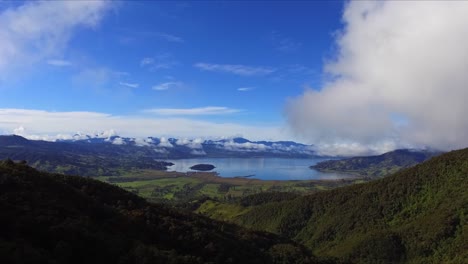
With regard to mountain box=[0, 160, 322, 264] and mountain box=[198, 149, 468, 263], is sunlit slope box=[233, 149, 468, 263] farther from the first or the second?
mountain box=[0, 160, 322, 264]

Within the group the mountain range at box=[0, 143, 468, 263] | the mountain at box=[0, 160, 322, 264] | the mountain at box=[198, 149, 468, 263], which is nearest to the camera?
the mountain at box=[0, 160, 322, 264]

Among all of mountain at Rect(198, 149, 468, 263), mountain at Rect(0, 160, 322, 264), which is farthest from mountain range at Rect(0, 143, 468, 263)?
mountain at Rect(198, 149, 468, 263)

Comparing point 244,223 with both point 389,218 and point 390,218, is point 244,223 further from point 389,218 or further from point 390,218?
point 390,218

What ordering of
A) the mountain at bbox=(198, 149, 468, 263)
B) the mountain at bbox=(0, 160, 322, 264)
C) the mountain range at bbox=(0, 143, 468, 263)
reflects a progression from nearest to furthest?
the mountain at bbox=(0, 160, 322, 264)
the mountain range at bbox=(0, 143, 468, 263)
the mountain at bbox=(198, 149, 468, 263)

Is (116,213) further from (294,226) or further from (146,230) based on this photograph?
(294,226)

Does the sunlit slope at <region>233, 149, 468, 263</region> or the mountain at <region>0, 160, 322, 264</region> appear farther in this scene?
the sunlit slope at <region>233, 149, 468, 263</region>

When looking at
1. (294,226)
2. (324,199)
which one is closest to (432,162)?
(324,199)
